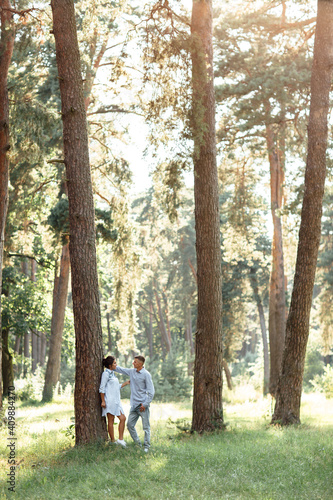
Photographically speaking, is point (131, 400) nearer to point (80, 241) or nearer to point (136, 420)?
point (136, 420)

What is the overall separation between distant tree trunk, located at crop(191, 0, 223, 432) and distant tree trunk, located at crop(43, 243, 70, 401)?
391 inches

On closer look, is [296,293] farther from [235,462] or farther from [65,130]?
[65,130]

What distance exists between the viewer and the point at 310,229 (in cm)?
1102

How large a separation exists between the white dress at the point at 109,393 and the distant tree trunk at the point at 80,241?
111 millimetres

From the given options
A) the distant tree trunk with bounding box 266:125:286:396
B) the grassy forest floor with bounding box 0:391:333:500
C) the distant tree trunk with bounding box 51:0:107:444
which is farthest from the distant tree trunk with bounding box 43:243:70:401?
the distant tree trunk with bounding box 51:0:107:444

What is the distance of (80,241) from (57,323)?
11479mm

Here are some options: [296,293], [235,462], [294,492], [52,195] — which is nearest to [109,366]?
[235,462]

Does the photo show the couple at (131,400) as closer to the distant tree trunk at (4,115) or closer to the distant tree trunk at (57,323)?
the distant tree trunk at (4,115)

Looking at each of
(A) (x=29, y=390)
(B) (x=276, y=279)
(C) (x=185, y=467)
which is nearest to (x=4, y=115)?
(C) (x=185, y=467)

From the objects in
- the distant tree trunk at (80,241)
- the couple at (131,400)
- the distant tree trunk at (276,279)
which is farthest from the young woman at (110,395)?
the distant tree trunk at (276,279)

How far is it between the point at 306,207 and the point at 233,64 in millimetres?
7475

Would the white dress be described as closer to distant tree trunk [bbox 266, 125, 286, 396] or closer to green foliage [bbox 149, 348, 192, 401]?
distant tree trunk [bbox 266, 125, 286, 396]

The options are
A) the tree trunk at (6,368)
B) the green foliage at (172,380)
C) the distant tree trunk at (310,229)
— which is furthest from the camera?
the green foliage at (172,380)

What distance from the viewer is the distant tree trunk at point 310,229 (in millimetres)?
11000
